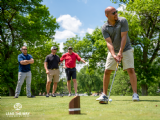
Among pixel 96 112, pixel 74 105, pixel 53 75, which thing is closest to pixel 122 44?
pixel 96 112

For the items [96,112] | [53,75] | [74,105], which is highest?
[53,75]

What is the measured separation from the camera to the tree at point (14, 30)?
18.1 meters

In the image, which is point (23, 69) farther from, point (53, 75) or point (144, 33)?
point (144, 33)

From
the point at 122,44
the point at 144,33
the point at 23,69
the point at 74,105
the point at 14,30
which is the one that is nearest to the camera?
the point at 74,105

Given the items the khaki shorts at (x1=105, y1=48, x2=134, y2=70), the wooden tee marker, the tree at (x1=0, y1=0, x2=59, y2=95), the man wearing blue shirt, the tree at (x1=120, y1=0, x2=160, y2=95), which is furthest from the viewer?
the tree at (x1=120, y1=0, x2=160, y2=95)

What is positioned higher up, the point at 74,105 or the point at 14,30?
the point at 14,30

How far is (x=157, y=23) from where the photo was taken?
2098 cm

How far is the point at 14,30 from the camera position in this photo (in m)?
18.6

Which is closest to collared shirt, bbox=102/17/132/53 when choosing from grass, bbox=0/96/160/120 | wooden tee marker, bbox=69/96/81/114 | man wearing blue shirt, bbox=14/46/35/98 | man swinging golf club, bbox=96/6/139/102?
man swinging golf club, bbox=96/6/139/102

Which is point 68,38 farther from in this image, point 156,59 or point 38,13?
point 156,59

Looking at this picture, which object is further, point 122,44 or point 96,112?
point 122,44

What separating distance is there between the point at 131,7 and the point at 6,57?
581 inches

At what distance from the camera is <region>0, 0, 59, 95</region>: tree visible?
59.3 feet

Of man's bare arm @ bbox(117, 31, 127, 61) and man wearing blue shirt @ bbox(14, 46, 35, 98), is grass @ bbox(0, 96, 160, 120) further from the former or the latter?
man wearing blue shirt @ bbox(14, 46, 35, 98)
